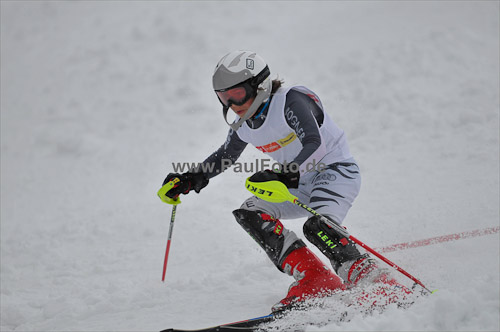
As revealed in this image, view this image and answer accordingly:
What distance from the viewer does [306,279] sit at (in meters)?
3.47

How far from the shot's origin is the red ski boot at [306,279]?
3338 mm

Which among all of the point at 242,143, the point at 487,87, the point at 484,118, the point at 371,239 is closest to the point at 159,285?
the point at 242,143

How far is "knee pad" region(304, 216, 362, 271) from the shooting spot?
3.33m

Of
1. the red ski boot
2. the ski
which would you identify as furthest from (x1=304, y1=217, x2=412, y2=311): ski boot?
the ski

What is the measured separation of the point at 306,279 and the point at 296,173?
802mm

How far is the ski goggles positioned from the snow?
1.65 meters

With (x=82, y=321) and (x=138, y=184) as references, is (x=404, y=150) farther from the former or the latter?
(x=82, y=321)

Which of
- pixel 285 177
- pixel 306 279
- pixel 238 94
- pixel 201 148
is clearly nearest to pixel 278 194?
pixel 285 177

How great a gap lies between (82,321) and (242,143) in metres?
1.99

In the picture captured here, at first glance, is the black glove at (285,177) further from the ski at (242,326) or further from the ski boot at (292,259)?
the ski at (242,326)

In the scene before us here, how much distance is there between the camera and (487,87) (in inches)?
379

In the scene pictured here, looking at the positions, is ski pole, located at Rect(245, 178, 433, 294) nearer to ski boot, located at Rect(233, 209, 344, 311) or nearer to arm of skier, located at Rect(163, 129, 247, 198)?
ski boot, located at Rect(233, 209, 344, 311)

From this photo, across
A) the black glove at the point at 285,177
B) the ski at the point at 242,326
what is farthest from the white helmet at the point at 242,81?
the ski at the point at 242,326

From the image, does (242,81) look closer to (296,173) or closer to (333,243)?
(296,173)
